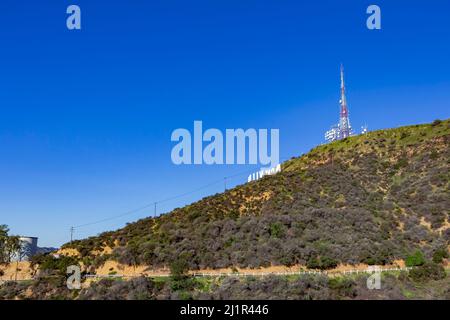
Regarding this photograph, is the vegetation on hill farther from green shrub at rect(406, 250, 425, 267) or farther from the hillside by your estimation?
the hillside

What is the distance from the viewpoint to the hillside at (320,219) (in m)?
43.0

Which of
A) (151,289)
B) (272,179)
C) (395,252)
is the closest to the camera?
(151,289)

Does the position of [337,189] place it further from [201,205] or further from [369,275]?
[369,275]

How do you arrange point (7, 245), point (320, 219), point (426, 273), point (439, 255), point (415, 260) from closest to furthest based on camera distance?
point (426, 273) → point (415, 260) → point (439, 255) → point (320, 219) → point (7, 245)

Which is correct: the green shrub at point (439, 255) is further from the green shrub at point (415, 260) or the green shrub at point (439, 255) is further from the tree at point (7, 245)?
the tree at point (7, 245)

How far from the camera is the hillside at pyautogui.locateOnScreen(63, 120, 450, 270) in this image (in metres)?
43.0

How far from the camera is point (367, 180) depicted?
66562 millimetres

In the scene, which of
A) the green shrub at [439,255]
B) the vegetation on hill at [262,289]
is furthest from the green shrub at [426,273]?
the green shrub at [439,255]

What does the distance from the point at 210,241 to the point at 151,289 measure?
14937 mm

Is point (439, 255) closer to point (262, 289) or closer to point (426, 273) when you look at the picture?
point (426, 273)

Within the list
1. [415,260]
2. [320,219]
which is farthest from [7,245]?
[415,260]

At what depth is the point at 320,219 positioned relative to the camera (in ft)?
168

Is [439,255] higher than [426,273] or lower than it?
higher
